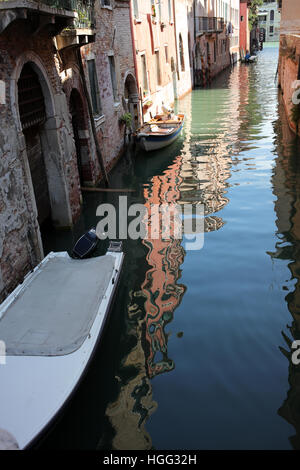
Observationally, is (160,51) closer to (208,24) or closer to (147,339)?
(208,24)

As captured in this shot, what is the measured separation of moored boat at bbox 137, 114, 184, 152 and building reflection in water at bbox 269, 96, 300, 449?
3.28 metres

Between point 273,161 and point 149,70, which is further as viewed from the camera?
point 149,70

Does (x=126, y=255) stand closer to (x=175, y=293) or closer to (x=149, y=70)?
(x=175, y=293)

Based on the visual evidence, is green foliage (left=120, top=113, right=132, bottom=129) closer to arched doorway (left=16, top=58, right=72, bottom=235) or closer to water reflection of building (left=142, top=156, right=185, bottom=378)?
water reflection of building (left=142, top=156, right=185, bottom=378)

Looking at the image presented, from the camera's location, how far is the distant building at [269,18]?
7675 centimetres

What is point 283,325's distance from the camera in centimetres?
562

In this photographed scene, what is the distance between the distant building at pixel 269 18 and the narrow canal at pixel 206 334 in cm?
7574

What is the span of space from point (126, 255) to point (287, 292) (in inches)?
107

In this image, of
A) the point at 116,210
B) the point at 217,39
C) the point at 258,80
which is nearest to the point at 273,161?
the point at 116,210

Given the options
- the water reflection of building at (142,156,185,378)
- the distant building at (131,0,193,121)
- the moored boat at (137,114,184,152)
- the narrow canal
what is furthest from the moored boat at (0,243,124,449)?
the distant building at (131,0,193,121)

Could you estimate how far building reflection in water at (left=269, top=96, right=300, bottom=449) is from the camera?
445cm

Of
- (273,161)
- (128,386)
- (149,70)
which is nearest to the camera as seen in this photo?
(128,386)

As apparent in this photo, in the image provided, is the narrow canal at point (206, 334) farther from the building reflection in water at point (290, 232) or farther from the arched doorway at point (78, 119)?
the arched doorway at point (78, 119)

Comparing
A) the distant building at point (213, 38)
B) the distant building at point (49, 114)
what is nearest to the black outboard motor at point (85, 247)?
the distant building at point (49, 114)
